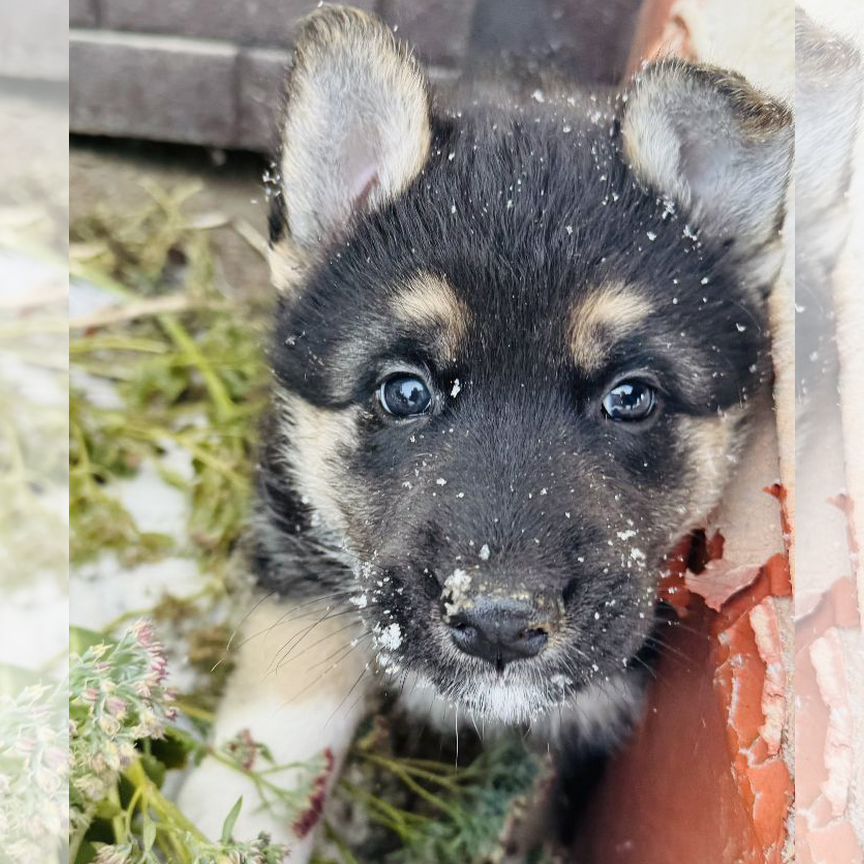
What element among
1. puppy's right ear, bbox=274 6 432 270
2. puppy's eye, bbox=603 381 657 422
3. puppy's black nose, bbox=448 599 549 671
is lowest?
puppy's black nose, bbox=448 599 549 671

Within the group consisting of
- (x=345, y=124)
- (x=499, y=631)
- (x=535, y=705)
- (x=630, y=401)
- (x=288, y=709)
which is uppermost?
(x=345, y=124)

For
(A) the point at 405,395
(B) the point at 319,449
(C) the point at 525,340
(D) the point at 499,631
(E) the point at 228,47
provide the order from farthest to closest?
(E) the point at 228,47, (B) the point at 319,449, (A) the point at 405,395, (C) the point at 525,340, (D) the point at 499,631

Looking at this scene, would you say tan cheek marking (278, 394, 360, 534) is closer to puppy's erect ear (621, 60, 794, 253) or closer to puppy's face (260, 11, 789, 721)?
puppy's face (260, 11, 789, 721)

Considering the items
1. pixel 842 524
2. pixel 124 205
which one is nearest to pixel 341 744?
pixel 842 524

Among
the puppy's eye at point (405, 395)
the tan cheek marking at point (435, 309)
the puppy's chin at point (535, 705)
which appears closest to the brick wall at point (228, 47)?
the tan cheek marking at point (435, 309)

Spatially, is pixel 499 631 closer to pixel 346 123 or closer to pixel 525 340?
pixel 525 340

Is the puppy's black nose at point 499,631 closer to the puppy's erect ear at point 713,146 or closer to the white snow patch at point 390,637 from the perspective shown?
the white snow patch at point 390,637

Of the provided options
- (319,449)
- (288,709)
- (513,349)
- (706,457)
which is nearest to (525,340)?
(513,349)

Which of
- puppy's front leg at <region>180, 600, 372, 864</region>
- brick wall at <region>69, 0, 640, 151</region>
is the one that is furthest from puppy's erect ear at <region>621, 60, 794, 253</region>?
puppy's front leg at <region>180, 600, 372, 864</region>
